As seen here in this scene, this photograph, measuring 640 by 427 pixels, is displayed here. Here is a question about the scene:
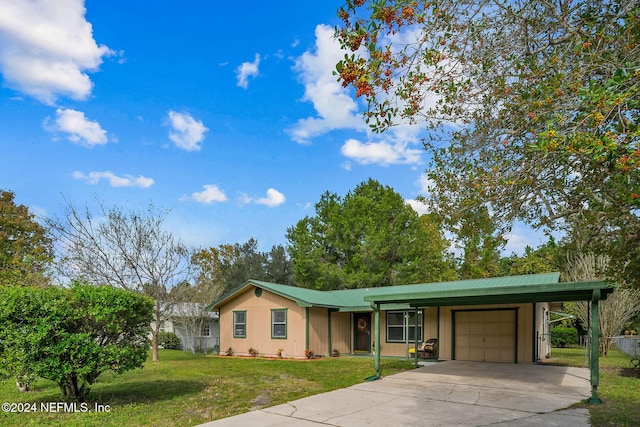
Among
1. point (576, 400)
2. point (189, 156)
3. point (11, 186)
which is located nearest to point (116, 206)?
point (189, 156)

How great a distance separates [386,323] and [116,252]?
36.6 feet

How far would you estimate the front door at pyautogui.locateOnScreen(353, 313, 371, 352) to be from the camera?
60.2 feet

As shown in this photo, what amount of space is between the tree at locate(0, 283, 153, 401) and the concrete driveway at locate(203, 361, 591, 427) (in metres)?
2.49

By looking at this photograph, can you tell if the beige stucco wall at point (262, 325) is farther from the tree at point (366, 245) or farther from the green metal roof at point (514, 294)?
the tree at point (366, 245)

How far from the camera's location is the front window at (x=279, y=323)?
1755 cm

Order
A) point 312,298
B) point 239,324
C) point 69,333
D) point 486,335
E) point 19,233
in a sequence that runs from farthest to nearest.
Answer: point 19,233, point 239,324, point 312,298, point 486,335, point 69,333

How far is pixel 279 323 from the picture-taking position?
17.7 meters

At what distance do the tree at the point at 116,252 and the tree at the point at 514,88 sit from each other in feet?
45.2

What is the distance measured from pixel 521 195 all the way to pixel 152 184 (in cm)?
1623

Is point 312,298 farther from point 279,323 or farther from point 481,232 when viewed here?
point 481,232

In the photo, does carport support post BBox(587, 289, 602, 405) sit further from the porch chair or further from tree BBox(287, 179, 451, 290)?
tree BBox(287, 179, 451, 290)

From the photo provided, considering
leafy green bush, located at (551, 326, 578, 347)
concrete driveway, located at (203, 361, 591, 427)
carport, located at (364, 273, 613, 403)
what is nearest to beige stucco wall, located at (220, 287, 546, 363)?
carport, located at (364, 273, 613, 403)

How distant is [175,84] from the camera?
547 inches

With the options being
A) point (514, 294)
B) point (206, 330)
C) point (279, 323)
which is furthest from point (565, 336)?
point (206, 330)
